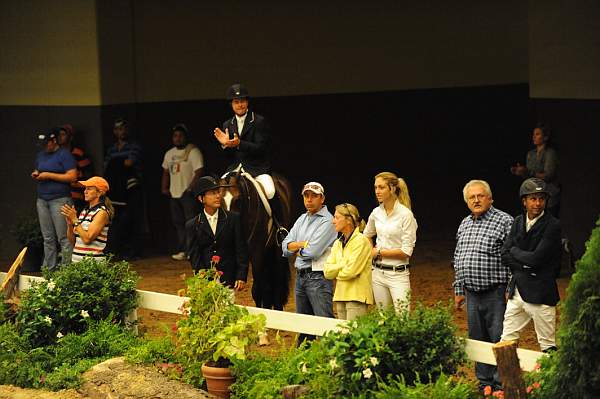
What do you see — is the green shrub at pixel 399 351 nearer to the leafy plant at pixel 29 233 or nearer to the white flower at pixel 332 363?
the white flower at pixel 332 363

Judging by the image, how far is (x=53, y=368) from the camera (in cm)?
979

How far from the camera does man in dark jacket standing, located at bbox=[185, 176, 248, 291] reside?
35.3ft

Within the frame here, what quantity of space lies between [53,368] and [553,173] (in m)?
6.79

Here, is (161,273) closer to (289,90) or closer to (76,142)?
(76,142)

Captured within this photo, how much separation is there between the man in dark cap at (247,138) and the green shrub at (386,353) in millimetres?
4612

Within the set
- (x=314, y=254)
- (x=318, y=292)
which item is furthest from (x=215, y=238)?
(x=318, y=292)

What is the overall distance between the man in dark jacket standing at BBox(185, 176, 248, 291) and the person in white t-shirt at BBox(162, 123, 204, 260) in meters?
6.11

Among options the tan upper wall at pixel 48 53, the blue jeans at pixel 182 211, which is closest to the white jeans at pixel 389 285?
the blue jeans at pixel 182 211

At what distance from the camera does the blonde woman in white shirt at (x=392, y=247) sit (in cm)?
996

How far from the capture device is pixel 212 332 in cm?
894

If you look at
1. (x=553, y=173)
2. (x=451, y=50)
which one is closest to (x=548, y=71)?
(x=553, y=173)

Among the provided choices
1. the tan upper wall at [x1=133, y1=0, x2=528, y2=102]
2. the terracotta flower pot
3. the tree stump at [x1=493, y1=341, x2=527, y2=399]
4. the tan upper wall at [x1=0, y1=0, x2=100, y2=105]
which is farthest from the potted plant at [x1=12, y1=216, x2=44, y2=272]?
the tree stump at [x1=493, y1=341, x2=527, y2=399]

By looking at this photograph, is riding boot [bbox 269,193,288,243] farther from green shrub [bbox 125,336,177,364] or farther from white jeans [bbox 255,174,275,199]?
green shrub [bbox 125,336,177,364]

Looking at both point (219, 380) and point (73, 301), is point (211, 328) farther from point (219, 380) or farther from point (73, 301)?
point (73, 301)
